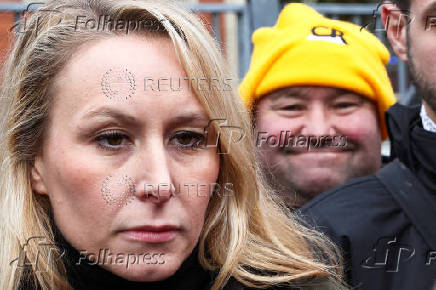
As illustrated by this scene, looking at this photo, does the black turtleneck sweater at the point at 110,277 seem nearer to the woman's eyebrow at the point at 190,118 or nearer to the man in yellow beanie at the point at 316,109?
the woman's eyebrow at the point at 190,118

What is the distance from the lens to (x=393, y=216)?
2.25 metres

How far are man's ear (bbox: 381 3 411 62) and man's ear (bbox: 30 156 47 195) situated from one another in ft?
4.54

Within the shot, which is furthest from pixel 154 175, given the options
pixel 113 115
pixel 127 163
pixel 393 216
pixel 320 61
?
pixel 320 61

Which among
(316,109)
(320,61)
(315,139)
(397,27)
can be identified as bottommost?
(315,139)

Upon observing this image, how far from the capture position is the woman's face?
5.93 feet

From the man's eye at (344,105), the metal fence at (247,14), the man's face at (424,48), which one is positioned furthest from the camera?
the metal fence at (247,14)

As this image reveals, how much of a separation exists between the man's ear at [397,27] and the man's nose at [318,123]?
37cm

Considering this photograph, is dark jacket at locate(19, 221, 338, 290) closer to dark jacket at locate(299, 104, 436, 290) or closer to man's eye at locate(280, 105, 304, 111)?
dark jacket at locate(299, 104, 436, 290)

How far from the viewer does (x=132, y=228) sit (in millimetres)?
1809

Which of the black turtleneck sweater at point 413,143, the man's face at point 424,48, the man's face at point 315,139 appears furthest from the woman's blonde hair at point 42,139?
the man's face at point 424,48

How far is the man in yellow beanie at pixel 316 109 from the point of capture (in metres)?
2.69

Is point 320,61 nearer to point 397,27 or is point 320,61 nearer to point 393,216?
point 397,27

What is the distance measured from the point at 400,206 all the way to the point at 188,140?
80 cm

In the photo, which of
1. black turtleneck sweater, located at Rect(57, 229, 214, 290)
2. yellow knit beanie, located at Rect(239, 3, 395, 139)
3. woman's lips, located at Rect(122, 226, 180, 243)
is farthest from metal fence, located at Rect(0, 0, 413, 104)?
woman's lips, located at Rect(122, 226, 180, 243)
